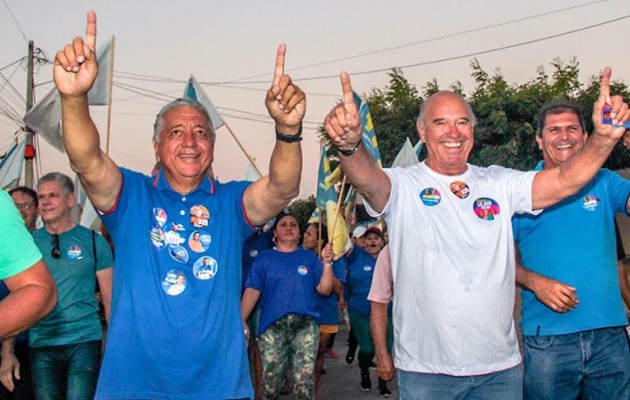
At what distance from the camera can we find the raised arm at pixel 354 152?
3.31 metres

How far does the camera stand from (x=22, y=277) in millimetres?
2357

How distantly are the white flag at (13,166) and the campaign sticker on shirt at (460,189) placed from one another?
10674 millimetres

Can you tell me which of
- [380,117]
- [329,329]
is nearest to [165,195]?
[329,329]

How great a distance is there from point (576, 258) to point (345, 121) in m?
1.79

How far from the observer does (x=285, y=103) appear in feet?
10.8

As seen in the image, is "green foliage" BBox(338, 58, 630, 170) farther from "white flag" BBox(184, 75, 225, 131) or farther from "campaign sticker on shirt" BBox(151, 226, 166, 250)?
"campaign sticker on shirt" BBox(151, 226, 166, 250)

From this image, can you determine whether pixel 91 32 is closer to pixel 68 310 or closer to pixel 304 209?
pixel 68 310

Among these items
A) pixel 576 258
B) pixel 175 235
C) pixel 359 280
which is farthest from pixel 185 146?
A: pixel 359 280

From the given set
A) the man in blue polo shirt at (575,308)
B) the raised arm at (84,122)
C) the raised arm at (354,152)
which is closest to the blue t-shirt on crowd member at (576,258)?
the man in blue polo shirt at (575,308)

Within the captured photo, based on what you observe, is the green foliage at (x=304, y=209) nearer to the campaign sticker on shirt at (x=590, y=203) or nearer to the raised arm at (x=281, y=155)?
the campaign sticker on shirt at (x=590, y=203)

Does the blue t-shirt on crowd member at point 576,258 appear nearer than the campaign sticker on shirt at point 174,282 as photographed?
No

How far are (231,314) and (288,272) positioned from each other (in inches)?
164

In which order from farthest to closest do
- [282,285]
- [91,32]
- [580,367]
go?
[282,285]
[580,367]
[91,32]

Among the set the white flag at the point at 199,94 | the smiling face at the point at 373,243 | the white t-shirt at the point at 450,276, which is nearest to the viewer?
the white t-shirt at the point at 450,276
